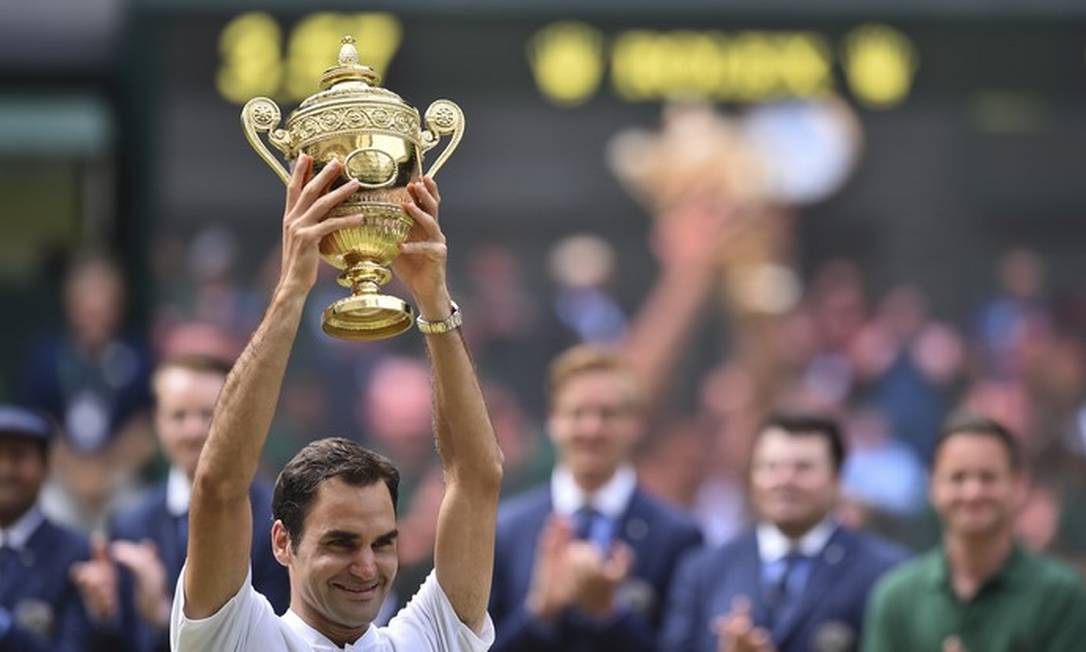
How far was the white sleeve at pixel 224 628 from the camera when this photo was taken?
5.21 m

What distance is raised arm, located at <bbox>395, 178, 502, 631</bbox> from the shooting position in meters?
5.54

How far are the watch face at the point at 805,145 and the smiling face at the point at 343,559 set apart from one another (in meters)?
6.64

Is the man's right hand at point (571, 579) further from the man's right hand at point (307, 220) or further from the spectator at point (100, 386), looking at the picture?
the spectator at point (100, 386)

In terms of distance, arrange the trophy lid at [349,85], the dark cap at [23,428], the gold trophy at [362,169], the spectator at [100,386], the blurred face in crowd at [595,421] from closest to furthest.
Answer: the gold trophy at [362,169], the trophy lid at [349,85], the dark cap at [23,428], the blurred face in crowd at [595,421], the spectator at [100,386]

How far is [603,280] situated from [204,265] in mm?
1756

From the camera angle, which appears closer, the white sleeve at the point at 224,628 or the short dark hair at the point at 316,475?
the white sleeve at the point at 224,628

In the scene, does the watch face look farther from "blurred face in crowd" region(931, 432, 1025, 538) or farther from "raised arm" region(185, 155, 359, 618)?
"raised arm" region(185, 155, 359, 618)

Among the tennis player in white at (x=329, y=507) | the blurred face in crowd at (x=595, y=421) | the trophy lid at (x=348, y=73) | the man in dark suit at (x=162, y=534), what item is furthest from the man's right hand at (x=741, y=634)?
the trophy lid at (x=348, y=73)

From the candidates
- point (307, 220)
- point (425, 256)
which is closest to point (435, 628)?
point (425, 256)

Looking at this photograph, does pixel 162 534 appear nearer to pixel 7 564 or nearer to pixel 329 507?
pixel 7 564

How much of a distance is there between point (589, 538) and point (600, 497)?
14 centimetres

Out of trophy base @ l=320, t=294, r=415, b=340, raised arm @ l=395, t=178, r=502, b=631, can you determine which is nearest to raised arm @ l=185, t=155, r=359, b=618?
trophy base @ l=320, t=294, r=415, b=340

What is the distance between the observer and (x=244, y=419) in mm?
5160

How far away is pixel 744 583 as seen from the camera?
8484mm
